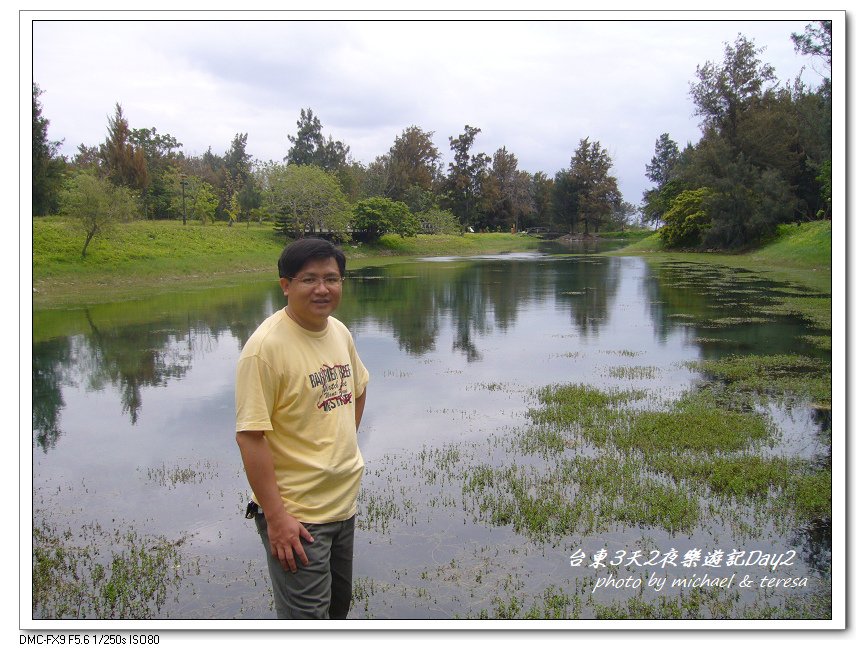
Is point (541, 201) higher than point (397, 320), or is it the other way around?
point (541, 201)

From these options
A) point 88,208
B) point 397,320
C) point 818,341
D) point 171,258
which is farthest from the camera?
point 171,258

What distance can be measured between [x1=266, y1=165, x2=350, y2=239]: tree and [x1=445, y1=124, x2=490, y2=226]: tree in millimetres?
33418

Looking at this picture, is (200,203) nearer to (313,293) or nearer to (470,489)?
(470,489)

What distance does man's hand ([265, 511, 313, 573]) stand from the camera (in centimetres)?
286

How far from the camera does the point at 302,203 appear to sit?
48.9m

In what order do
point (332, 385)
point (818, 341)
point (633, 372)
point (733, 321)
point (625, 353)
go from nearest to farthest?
point (332, 385) → point (633, 372) → point (625, 353) → point (818, 341) → point (733, 321)

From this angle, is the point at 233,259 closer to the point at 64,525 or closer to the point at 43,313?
the point at 43,313

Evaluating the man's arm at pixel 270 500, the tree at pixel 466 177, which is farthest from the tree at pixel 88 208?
the tree at pixel 466 177

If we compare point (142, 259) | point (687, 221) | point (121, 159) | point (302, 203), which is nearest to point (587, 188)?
point (687, 221)

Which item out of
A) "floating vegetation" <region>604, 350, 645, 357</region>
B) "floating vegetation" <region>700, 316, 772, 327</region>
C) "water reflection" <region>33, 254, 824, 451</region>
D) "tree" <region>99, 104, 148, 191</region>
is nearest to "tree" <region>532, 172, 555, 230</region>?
"tree" <region>99, 104, 148, 191</region>

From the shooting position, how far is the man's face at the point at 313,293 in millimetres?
2986

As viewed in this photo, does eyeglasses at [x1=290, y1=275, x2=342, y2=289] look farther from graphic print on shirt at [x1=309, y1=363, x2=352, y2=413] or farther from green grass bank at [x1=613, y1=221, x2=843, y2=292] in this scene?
green grass bank at [x1=613, y1=221, x2=843, y2=292]

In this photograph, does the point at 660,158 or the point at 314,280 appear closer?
the point at 314,280

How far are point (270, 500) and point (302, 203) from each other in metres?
47.7
